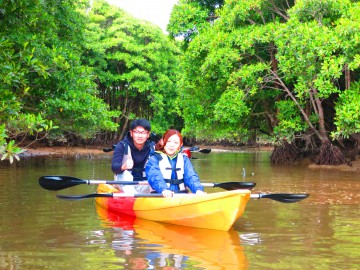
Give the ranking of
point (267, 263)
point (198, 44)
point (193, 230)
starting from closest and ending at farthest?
point (267, 263)
point (193, 230)
point (198, 44)

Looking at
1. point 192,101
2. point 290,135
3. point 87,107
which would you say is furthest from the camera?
point 192,101

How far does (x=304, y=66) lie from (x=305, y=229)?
9.33 metres

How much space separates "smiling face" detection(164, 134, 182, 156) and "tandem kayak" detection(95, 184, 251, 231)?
61 centimetres

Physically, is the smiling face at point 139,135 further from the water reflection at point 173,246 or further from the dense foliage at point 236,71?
the dense foliage at point 236,71

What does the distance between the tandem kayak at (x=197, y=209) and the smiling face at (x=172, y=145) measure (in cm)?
61

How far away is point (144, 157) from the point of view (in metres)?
Result: 7.96

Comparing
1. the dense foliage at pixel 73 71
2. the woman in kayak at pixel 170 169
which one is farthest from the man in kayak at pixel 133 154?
the dense foliage at pixel 73 71

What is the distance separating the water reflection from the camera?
4.61 metres

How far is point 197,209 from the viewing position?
602cm

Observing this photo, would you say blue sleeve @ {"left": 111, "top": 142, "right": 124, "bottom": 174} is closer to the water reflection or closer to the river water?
the river water

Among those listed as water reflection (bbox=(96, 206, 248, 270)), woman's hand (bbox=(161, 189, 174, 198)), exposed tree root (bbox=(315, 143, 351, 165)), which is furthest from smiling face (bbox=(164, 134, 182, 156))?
exposed tree root (bbox=(315, 143, 351, 165))

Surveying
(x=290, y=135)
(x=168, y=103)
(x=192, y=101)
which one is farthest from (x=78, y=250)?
(x=168, y=103)

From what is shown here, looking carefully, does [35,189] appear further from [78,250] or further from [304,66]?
[304,66]

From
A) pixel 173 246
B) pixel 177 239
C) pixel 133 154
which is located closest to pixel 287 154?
pixel 133 154
